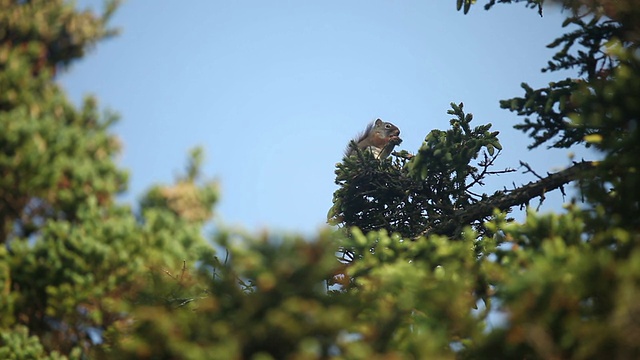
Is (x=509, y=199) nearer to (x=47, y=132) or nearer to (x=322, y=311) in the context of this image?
(x=322, y=311)

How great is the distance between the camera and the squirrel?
11820mm

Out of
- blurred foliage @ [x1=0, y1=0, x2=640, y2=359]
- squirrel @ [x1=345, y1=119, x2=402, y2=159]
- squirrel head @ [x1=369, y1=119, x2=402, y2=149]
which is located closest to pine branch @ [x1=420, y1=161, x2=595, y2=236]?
blurred foliage @ [x1=0, y1=0, x2=640, y2=359]

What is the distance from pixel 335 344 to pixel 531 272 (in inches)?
62.8

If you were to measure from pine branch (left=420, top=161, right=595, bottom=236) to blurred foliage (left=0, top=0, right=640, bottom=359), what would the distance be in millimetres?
116

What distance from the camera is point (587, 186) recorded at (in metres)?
5.36

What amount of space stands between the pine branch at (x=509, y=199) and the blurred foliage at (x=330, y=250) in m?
0.12

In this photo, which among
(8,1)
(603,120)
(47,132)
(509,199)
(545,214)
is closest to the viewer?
(603,120)

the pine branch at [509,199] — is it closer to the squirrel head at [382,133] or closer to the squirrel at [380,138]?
the squirrel at [380,138]

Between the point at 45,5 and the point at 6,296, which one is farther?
the point at 45,5

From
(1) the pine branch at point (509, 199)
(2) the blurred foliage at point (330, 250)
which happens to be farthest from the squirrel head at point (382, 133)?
(1) the pine branch at point (509, 199)

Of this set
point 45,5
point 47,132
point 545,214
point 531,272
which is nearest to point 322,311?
point 531,272

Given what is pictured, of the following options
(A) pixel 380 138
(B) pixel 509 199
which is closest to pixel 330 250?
(B) pixel 509 199

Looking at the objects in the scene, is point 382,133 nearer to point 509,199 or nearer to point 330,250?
point 509,199

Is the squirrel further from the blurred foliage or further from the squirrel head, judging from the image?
the blurred foliage
